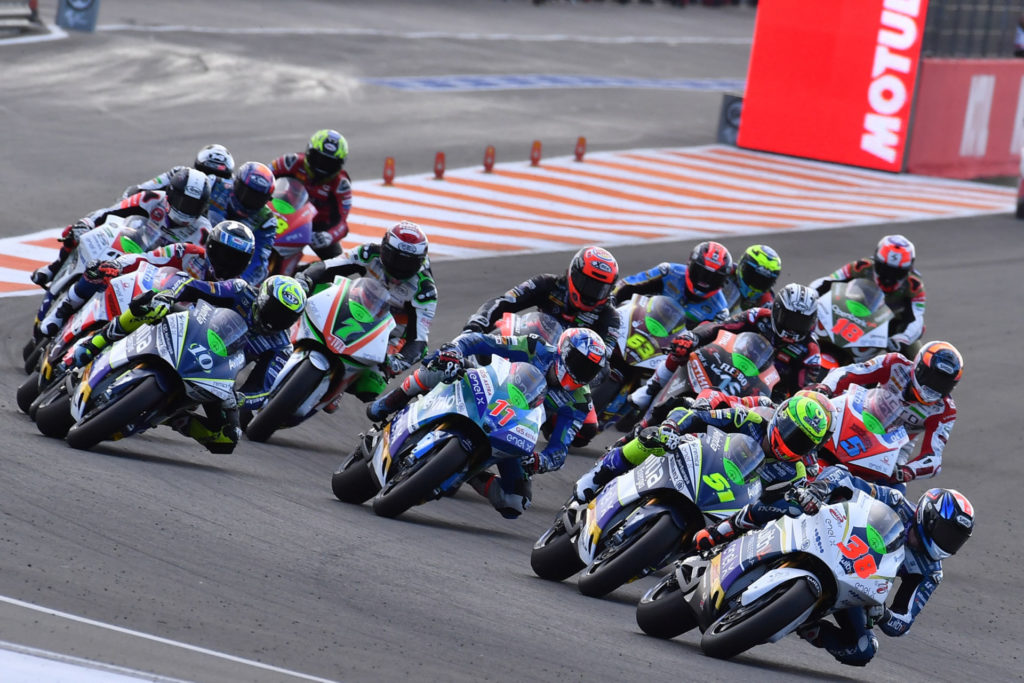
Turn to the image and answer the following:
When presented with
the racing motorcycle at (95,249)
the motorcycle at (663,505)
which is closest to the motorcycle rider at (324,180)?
the racing motorcycle at (95,249)

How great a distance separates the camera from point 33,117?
2619 cm

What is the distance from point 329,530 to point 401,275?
3.18 metres

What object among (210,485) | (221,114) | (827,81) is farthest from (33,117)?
(210,485)

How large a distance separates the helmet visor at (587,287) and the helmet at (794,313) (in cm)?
160

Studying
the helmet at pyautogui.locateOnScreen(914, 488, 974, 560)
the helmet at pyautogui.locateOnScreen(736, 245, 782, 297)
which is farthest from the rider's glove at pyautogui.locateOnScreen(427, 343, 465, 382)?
the helmet at pyautogui.locateOnScreen(736, 245, 782, 297)

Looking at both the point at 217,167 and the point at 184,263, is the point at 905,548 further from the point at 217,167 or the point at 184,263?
the point at 217,167

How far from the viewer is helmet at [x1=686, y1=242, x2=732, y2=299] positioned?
14602 millimetres

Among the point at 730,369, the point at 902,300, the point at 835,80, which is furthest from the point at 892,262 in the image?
the point at 835,80

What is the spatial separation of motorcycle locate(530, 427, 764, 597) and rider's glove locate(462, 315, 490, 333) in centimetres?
234

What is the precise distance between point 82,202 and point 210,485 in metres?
11.4

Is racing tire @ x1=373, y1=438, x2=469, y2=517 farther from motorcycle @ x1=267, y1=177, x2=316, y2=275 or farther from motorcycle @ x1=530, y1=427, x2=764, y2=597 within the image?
motorcycle @ x1=267, y1=177, x2=316, y2=275

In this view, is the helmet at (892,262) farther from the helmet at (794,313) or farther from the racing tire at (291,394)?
the racing tire at (291,394)

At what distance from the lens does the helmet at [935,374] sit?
11.6 m

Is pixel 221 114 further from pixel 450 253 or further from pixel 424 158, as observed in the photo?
pixel 450 253
